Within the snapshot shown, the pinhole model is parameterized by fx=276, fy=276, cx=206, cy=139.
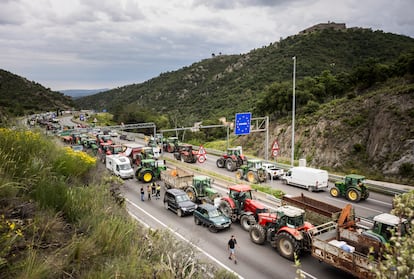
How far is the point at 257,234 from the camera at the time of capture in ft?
44.2

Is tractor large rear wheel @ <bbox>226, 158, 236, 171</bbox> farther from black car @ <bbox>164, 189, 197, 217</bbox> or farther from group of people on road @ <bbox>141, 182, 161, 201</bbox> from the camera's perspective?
black car @ <bbox>164, 189, 197, 217</bbox>

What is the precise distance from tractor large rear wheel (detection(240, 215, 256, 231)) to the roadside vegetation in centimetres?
813

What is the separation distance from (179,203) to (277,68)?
68.8 meters

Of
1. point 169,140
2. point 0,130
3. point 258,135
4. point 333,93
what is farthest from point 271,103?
point 0,130

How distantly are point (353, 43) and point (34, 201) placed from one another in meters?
82.7

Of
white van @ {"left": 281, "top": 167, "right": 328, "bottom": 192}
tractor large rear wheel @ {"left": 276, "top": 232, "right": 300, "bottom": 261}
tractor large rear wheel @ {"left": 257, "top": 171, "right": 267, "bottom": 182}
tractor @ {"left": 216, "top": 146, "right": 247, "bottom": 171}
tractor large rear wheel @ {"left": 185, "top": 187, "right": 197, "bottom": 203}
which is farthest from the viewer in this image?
tractor @ {"left": 216, "top": 146, "right": 247, "bottom": 171}

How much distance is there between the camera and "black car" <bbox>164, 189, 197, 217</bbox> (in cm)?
1695

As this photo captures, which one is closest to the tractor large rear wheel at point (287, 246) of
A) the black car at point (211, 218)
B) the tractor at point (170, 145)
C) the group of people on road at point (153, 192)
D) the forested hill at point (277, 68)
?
the black car at point (211, 218)

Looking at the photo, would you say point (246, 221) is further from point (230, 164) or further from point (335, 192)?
point (230, 164)

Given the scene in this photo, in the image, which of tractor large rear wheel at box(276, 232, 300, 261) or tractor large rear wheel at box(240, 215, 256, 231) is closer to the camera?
tractor large rear wheel at box(276, 232, 300, 261)

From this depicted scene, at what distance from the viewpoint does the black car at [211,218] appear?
576 inches

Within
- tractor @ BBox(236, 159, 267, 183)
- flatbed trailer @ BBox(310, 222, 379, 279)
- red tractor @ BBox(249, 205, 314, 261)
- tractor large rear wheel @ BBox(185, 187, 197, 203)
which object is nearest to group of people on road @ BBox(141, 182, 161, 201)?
tractor large rear wheel @ BBox(185, 187, 197, 203)

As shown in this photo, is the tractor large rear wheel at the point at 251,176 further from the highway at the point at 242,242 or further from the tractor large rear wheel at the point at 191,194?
the tractor large rear wheel at the point at 191,194

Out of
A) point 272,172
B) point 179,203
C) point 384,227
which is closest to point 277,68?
point 272,172
